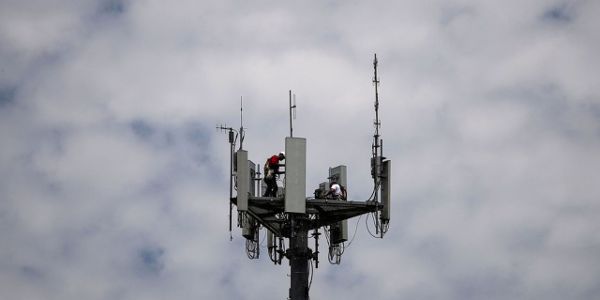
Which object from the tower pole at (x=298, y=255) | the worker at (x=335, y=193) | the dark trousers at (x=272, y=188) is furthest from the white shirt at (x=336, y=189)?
the dark trousers at (x=272, y=188)

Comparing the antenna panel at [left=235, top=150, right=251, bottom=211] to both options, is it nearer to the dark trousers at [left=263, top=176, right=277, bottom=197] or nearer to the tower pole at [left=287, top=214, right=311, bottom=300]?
the dark trousers at [left=263, top=176, right=277, bottom=197]

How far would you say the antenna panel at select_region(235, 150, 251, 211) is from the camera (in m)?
80.6

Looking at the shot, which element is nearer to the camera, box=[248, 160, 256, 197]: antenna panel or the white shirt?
box=[248, 160, 256, 197]: antenna panel

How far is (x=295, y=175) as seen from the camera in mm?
81750

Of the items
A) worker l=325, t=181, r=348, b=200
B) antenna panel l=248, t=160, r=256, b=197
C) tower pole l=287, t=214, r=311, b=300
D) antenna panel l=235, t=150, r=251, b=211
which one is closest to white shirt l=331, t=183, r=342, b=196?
worker l=325, t=181, r=348, b=200

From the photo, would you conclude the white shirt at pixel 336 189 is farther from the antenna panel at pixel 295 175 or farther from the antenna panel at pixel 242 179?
the antenna panel at pixel 242 179

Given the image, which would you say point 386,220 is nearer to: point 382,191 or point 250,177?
point 382,191

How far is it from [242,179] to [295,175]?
2.42 m

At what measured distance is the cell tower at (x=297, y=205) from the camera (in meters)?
81.6

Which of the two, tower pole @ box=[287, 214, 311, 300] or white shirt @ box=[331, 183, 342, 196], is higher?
white shirt @ box=[331, 183, 342, 196]

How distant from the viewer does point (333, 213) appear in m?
84.2

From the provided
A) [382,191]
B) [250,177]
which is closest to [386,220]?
[382,191]

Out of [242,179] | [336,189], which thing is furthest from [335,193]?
[242,179]

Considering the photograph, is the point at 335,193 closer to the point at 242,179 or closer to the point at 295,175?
the point at 295,175
